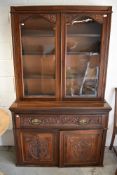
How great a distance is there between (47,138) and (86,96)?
721 mm

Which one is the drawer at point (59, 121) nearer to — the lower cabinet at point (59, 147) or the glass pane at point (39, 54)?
the lower cabinet at point (59, 147)

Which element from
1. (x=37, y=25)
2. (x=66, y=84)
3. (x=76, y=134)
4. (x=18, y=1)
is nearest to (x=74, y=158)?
(x=76, y=134)

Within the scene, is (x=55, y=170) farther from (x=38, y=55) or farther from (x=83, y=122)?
(x=38, y=55)

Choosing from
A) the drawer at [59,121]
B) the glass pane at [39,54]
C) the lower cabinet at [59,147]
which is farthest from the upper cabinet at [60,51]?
the lower cabinet at [59,147]

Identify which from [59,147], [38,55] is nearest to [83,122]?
[59,147]

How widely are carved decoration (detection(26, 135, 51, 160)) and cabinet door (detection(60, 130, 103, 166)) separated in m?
0.19

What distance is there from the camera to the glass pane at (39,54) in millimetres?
1926

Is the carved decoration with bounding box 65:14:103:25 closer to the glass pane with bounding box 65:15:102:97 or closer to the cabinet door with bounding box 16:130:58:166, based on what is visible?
the glass pane with bounding box 65:15:102:97

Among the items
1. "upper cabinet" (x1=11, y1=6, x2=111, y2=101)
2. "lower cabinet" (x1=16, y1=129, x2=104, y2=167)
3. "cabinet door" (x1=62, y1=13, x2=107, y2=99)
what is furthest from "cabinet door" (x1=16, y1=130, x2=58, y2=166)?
"cabinet door" (x1=62, y1=13, x2=107, y2=99)

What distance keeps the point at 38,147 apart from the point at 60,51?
122 centimetres

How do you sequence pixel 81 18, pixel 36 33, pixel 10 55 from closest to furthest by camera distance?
pixel 81 18 → pixel 36 33 → pixel 10 55

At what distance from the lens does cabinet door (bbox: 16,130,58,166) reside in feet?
6.55

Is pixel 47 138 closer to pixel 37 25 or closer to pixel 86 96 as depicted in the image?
pixel 86 96

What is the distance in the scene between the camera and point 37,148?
80.8 inches
